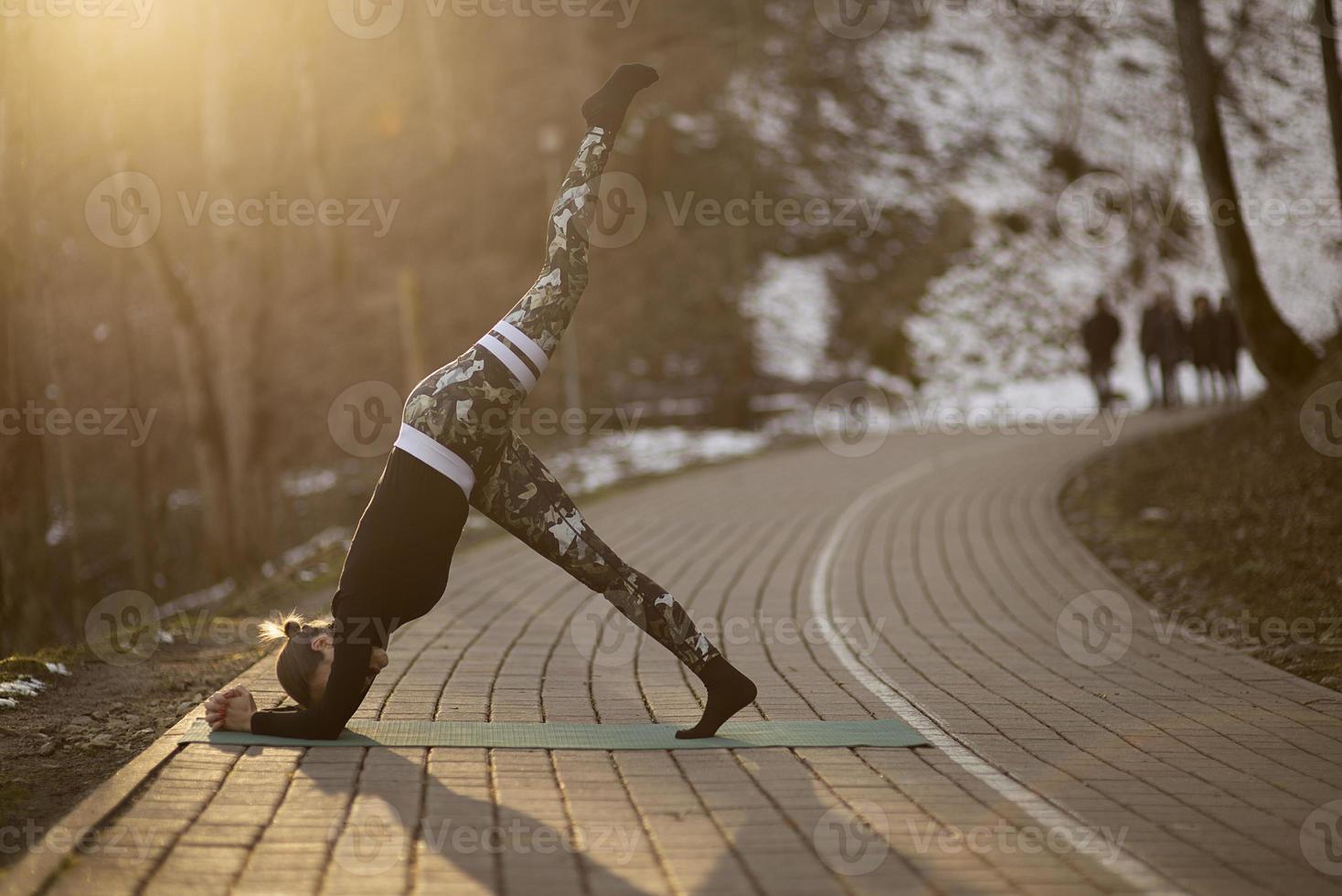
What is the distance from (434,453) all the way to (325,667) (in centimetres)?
111

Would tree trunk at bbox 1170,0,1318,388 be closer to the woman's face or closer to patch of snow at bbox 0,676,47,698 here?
the woman's face

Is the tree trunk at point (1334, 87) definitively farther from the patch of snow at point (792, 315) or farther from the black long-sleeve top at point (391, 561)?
the patch of snow at point (792, 315)

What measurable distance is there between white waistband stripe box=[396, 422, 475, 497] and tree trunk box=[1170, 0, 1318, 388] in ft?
39.4

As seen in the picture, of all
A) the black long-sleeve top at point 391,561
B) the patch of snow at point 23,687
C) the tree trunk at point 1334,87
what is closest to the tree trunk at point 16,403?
the patch of snow at point 23,687

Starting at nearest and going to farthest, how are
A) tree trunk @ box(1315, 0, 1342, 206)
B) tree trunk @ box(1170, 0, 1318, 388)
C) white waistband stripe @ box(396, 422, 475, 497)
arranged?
white waistband stripe @ box(396, 422, 475, 497)
tree trunk @ box(1315, 0, 1342, 206)
tree trunk @ box(1170, 0, 1318, 388)

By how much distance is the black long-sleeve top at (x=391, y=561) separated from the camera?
569 cm

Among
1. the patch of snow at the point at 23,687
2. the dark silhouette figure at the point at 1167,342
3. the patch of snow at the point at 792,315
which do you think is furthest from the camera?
the patch of snow at the point at 792,315

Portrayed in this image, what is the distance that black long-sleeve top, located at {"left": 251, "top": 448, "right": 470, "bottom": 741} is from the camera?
5691mm

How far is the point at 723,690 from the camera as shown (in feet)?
20.0

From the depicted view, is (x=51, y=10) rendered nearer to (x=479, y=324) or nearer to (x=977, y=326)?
(x=479, y=324)

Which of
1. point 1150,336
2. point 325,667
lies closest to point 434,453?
point 325,667

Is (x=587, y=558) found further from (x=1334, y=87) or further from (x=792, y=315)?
(x=792, y=315)

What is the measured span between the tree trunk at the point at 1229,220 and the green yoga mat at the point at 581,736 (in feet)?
35.0

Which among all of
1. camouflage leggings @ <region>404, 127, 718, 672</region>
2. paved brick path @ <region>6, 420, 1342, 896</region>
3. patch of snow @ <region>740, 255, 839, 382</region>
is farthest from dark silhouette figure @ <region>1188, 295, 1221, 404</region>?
camouflage leggings @ <region>404, 127, 718, 672</region>
